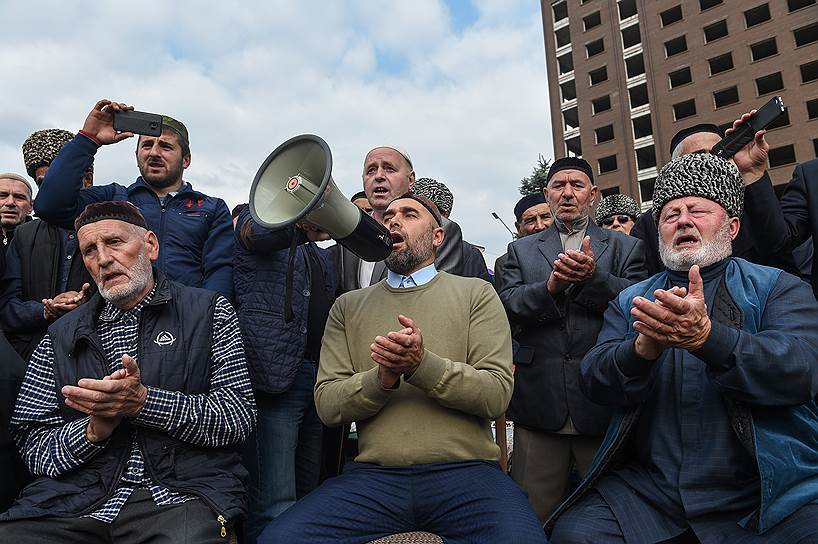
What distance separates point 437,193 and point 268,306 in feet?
5.61

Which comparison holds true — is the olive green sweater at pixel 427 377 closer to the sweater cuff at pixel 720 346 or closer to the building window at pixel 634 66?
the sweater cuff at pixel 720 346

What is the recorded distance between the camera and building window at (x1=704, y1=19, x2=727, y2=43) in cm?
3858

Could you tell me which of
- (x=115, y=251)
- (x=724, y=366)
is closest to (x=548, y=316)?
(x=724, y=366)

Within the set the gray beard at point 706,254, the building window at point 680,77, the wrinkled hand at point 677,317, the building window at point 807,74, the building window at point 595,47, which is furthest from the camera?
the building window at point 595,47

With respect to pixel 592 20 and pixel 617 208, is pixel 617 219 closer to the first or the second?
pixel 617 208

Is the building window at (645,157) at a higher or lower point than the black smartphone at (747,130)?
higher

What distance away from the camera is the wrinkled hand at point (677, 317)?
2283mm

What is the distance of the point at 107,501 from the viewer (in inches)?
103

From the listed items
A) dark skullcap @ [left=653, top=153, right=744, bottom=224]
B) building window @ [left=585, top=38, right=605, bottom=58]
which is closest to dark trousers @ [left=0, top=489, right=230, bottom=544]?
dark skullcap @ [left=653, top=153, right=744, bottom=224]

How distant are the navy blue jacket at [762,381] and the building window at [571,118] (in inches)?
1788

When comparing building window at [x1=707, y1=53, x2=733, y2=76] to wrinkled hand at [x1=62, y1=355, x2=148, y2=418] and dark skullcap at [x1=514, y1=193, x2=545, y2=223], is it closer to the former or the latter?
dark skullcap at [x1=514, y1=193, x2=545, y2=223]

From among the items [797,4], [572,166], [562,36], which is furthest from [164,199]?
[562,36]

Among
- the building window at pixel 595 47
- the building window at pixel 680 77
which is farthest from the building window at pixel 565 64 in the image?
the building window at pixel 680 77

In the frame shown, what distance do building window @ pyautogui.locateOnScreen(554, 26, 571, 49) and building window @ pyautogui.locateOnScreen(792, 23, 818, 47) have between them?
1603 centimetres
